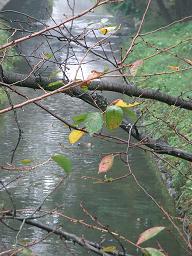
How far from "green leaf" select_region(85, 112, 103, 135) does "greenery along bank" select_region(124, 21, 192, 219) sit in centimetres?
61

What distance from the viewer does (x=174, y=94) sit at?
40.5ft

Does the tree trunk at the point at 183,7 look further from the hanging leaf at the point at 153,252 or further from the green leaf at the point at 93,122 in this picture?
the hanging leaf at the point at 153,252

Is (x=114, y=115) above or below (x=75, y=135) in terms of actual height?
above

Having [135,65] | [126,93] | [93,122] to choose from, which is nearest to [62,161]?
[93,122]

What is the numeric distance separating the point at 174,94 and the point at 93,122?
34.3 ft

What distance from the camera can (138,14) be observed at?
2341 cm

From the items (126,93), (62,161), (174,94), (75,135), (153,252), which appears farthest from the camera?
(174,94)

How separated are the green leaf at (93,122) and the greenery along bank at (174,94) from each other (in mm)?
606

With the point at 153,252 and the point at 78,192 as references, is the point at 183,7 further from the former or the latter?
the point at 153,252

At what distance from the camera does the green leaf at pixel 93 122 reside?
2031mm

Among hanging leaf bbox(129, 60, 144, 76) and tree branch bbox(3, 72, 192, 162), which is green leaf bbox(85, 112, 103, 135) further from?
tree branch bbox(3, 72, 192, 162)

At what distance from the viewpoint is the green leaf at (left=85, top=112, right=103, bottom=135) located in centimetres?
203

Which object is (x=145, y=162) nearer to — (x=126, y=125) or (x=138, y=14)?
(x=126, y=125)

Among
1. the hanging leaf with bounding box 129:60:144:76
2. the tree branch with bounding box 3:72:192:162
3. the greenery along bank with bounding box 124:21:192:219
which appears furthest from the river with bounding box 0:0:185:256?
the hanging leaf with bounding box 129:60:144:76
